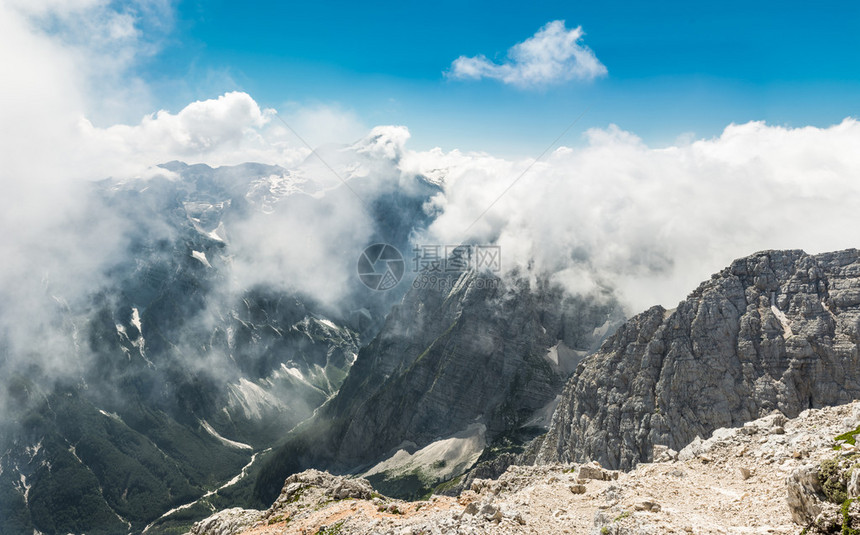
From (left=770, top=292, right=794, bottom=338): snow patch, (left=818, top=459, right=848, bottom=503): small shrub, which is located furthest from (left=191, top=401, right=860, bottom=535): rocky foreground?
(left=770, top=292, right=794, bottom=338): snow patch

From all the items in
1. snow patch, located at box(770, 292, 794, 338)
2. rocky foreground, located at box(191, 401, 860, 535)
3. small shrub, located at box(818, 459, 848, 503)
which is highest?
snow patch, located at box(770, 292, 794, 338)

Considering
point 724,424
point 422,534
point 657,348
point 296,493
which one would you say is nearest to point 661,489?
point 422,534

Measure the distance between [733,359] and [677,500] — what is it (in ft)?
364

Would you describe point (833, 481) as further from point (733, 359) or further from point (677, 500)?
point (733, 359)

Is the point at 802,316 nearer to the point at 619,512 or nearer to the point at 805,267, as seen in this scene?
the point at 805,267

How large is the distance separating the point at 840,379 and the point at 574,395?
69276mm

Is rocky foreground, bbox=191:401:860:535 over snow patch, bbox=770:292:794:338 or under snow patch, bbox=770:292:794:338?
under

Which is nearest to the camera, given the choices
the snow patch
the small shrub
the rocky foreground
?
the small shrub

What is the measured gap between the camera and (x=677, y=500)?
116 feet

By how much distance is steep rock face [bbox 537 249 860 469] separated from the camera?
115812 mm

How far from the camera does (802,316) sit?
123m

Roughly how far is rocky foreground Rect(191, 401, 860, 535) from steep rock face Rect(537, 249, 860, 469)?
250ft

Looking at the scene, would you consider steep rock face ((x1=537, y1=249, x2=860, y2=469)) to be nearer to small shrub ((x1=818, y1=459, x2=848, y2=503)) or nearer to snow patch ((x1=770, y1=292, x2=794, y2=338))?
snow patch ((x1=770, y1=292, x2=794, y2=338))

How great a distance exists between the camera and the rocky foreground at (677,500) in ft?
82.6
